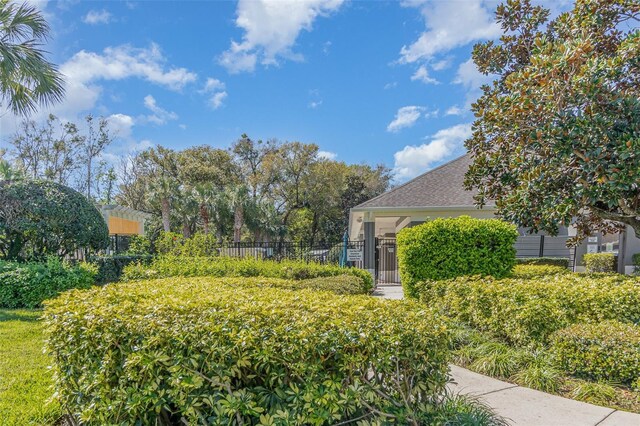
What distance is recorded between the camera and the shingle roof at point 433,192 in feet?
42.2

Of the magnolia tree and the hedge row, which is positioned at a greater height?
the magnolia tree

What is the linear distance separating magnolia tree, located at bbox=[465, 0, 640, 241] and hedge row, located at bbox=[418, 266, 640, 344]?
54.3 inches

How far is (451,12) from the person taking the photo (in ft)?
25.8

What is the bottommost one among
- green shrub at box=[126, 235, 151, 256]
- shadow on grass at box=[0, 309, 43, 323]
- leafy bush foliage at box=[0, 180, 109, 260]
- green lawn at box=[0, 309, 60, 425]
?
shadow on grass at box=[0, 309, 43, 323]

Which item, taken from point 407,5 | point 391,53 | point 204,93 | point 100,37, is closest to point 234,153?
point 204,93

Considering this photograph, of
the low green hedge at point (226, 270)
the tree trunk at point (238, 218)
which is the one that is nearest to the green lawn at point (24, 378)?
the low green hedge at point (226, 270)

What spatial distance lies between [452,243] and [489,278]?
3.98 feet

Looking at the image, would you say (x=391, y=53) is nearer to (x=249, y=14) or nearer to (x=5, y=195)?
(x=249, y=14)

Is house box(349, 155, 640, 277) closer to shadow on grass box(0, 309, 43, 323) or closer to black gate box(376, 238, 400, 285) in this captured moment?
black gate box(376, 238, 400, 285)

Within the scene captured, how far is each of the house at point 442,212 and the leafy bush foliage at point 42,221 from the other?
8.09 m

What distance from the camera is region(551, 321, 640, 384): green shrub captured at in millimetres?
3740

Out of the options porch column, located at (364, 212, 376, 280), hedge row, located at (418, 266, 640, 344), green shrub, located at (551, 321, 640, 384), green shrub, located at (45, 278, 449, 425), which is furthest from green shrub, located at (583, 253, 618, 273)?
green shrub, located at (45, 278, 449, 425)

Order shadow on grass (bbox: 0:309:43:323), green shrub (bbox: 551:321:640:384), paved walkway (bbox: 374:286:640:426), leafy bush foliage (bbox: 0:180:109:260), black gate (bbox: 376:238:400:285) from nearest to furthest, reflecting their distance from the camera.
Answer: paved walkway (bbox: 374:286:640:426) → green shrub (bbox: 551:321:640:384) → shadow on grass (bbox: 0:309:43:323) → leafy bush foliage (bbox: 0:180:109:260) → black gate (bbox: 376:238:400:285)

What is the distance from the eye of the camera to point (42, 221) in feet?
31.8
